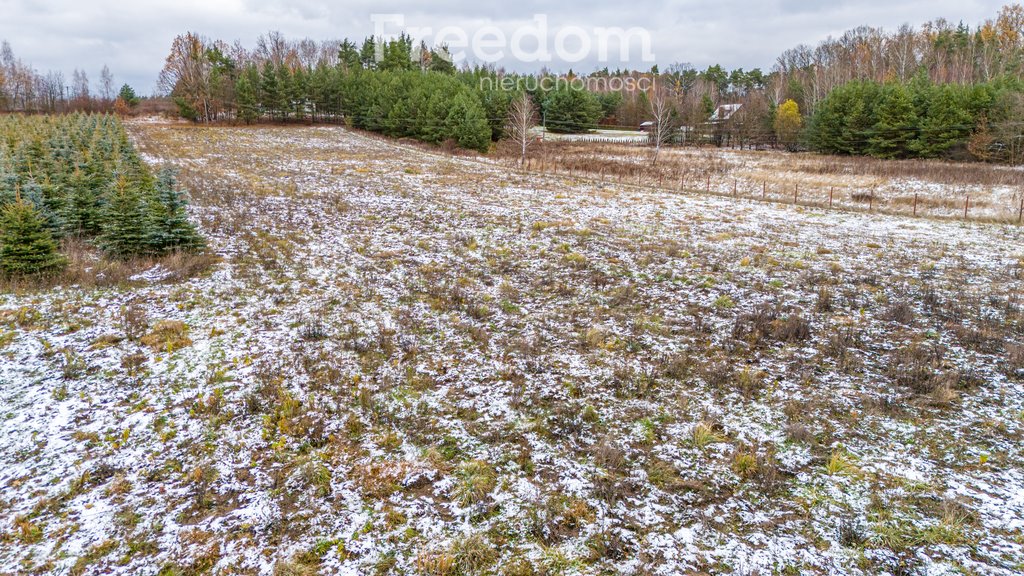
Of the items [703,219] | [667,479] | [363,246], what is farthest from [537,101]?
[667,479]

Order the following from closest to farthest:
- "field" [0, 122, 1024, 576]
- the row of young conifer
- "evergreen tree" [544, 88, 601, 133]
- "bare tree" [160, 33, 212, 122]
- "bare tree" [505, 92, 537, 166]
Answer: "field" [0, 122, 1024, 576] < the row of young conifer < "bare tree" [505, 92, 537, 166] < "bare tree" [160, 33, 212, 122] < "evergreen tree" [544, 88, 601, 133]

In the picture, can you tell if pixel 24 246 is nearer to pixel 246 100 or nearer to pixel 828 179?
pixel 828 179

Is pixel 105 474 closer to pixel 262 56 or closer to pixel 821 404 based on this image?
pixel 821 404

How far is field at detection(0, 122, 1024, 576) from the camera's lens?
5133mm

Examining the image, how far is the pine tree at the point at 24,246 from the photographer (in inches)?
461

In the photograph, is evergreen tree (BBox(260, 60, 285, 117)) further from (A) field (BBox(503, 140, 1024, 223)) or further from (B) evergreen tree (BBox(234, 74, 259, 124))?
(A) field (BBox(503, 140, 1024, 223))

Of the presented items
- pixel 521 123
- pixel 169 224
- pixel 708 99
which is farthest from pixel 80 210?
pixel 708 99

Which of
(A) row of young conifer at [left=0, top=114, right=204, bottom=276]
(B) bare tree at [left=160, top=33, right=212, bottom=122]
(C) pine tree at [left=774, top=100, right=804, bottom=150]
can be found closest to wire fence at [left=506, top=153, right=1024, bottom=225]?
(A) row of young conifer at [left=0, top=114, right=204, bottom=276]

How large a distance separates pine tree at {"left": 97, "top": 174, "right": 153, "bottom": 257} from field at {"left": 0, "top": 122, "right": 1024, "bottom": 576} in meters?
0.99

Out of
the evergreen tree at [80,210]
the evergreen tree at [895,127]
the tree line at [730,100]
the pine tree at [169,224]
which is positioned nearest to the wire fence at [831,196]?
the tree line at [730,100]

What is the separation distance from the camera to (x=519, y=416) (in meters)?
7.37

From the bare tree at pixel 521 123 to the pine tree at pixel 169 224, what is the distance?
27502 millimetres

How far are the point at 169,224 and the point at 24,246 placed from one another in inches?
120

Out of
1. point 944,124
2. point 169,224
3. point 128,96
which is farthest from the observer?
point 128,96
